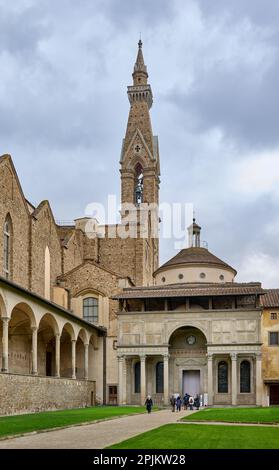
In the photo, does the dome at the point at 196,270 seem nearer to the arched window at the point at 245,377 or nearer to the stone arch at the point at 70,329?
the arched window at the point at 245,377

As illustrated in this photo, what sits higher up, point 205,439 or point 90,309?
point 90,309

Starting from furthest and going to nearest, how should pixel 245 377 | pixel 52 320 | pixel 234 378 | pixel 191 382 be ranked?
pixel 191 382, pixel 245 377, pixel 234 378, pixel 52 320

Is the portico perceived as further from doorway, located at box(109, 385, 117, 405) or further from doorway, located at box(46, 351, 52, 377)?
doorway, located at box(46, 351, 52, 377)

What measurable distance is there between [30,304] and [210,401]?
17.1 metres

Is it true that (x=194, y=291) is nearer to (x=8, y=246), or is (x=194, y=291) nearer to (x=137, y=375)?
(x=137, y=375)

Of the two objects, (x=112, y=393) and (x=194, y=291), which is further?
(x=112, y=393)

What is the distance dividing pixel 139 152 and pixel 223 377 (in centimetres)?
3322

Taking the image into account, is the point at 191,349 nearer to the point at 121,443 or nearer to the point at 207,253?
the point at 207,253

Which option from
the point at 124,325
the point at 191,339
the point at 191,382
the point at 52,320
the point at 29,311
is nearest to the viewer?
the point at 29,311

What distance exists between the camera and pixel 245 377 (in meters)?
51.1

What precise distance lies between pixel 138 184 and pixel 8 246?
109 feet

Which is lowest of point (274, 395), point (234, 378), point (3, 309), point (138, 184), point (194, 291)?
point (274, 395)

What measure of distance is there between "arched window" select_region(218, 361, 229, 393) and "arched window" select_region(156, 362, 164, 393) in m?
3.94

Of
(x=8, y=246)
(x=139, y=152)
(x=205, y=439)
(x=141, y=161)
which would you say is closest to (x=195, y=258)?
(x=8, y=246)
